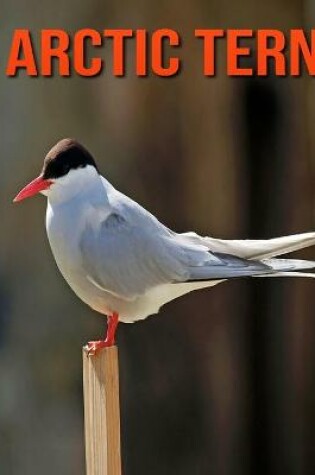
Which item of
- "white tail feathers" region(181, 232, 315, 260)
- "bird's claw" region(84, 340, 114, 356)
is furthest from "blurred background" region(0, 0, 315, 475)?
"bird's claw" region(84, 340, 114, 356)

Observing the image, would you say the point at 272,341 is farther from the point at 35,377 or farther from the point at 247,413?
the point at 35,377

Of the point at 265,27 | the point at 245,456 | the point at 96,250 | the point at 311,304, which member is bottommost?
the point at 245,456

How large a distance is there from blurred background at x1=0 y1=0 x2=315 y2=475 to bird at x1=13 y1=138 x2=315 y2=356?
0.30 metres

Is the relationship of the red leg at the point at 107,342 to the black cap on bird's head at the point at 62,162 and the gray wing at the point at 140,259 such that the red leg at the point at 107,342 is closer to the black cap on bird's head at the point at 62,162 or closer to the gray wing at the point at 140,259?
the gray wing at the point at 140,259

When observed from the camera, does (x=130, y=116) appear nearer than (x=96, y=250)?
No

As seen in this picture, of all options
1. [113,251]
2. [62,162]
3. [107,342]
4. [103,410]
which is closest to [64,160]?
[62,162]

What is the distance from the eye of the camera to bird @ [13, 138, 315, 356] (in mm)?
1538

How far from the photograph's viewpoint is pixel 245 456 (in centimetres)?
199

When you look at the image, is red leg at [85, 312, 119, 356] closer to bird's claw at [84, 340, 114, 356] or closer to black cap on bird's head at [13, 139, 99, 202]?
bird's claw at [84, 340, 114, 356]

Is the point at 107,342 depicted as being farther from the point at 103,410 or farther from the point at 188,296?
the point at 188,296

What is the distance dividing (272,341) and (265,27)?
0.73 m

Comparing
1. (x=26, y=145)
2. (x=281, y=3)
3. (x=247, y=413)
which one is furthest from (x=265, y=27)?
(x=247, y=413)

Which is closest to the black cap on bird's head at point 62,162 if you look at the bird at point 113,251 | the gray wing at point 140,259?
the bird at point 113,251

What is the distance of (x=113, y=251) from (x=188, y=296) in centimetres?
44
